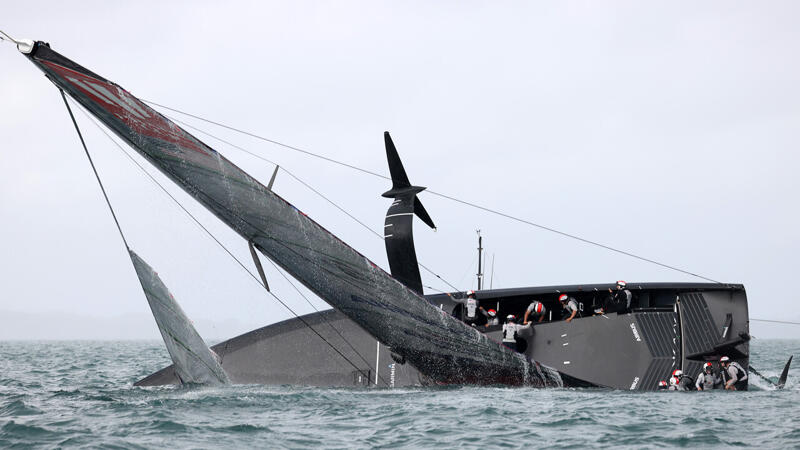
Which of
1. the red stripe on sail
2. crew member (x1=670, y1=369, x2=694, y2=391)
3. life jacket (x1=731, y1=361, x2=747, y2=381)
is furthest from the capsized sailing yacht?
life jacket (x1=731, y1=361, x2=747, y2=381)

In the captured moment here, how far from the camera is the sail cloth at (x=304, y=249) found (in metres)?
13.2

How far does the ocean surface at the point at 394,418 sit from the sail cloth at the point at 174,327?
0.51m

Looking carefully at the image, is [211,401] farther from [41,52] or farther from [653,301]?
[653,301]

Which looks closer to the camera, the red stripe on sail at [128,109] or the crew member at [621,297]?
the red stripe on sail at [128,109]

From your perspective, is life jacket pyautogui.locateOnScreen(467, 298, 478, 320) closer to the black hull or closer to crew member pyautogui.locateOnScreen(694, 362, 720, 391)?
the black hull

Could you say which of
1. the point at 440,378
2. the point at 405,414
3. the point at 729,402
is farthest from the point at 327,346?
the point at 729,402

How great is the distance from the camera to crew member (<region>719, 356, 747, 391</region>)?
15.9 meters

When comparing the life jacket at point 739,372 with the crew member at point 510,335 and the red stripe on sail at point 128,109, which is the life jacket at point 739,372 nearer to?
the crew member at point 510,335

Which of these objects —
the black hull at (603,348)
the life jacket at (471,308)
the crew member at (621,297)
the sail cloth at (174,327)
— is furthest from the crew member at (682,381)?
the sail cloth at (174,327)

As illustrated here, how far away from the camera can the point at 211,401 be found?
535 inches

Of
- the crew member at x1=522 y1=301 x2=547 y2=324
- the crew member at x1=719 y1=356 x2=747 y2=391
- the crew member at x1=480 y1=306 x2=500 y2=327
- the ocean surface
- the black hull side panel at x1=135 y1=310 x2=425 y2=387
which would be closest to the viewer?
the ocean surface

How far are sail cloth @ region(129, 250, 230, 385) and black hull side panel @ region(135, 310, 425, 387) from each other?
1.27 m

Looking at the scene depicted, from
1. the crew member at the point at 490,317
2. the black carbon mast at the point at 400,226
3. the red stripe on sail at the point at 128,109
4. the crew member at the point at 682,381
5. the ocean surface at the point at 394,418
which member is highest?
the red stripe on sail at the point at 128,109

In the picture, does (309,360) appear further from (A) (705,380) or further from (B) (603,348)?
(A) (705,380)
